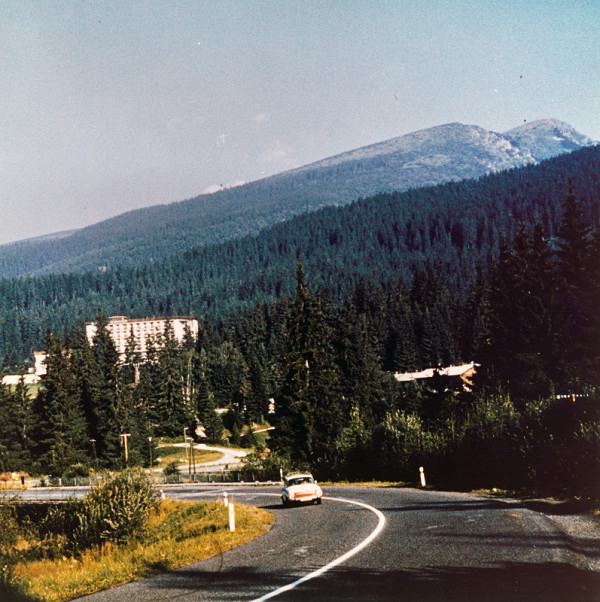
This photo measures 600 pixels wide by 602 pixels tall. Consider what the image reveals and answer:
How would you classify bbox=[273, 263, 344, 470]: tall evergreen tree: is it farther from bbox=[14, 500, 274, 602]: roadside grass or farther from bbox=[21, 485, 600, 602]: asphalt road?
bbox=[21, 485, 600, 602]: asphalt road

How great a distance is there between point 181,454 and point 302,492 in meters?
84.8

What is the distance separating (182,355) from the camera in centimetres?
17288

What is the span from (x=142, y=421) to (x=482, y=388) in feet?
224

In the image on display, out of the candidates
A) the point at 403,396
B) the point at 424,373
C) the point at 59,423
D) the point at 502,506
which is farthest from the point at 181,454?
the point at 502,506

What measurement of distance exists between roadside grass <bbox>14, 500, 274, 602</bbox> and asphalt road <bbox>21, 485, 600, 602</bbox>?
3.19 ft

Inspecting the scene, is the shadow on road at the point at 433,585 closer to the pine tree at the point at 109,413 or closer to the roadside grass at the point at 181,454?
the pine tree at the point at 109,413

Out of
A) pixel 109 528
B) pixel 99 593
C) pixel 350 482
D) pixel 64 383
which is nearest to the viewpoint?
pixel 99 593

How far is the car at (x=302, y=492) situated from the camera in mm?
28062

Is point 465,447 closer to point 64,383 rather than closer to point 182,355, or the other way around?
point 64,383

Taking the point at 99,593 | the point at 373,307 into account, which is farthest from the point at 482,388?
the point at 373,307

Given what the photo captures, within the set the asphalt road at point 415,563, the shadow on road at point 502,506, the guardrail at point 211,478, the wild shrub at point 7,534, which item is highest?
the asphalt road at point 415,563

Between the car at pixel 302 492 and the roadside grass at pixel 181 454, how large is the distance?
72958 mm

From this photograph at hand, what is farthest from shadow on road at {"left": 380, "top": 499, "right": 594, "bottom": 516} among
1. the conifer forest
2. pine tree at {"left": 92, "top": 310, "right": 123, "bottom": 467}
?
pine tree at {"left": 92, "top": 310, "right": 123, "bottom": 467}

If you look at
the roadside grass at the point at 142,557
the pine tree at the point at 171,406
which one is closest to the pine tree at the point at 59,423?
the pine tree at the point at 171,406
